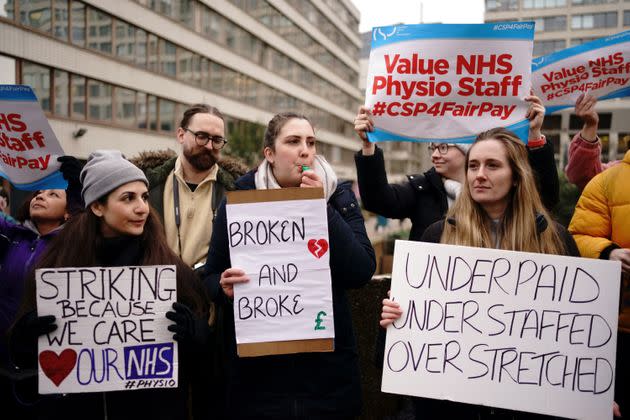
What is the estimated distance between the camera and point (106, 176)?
2.62m

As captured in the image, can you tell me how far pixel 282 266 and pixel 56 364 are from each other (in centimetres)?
105

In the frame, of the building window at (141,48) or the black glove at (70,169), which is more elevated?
the building window at (141,48)

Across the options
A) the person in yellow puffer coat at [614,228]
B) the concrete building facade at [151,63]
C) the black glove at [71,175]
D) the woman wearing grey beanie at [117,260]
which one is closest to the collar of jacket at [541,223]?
the person in yellow puffer coat at [614,228]

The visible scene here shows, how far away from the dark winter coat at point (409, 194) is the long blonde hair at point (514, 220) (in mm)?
623

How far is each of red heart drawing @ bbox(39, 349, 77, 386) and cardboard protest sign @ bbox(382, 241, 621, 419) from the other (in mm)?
1340

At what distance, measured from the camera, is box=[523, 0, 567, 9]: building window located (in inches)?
2162

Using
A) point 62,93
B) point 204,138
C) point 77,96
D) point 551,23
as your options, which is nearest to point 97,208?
point 204,138

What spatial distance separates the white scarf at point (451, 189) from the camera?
3256 mm

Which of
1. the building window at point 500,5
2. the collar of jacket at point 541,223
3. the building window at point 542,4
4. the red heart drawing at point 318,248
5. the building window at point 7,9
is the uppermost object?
the building window at point 542,4

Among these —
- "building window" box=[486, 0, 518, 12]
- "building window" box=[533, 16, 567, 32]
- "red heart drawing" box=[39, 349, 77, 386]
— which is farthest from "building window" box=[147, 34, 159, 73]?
"building window" box=[533, 16, 567, 32]

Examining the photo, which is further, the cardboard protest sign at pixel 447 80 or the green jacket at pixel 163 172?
the green jacket at pixel 163 172

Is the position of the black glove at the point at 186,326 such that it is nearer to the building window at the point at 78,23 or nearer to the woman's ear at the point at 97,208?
the woman's ear at the point at 97,208

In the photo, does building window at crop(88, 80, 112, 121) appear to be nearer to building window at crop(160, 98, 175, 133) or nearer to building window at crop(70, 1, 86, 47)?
building window at crop(70, 1, 86, 47)

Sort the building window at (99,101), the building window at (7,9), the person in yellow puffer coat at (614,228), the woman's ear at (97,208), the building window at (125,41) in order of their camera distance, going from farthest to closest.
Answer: the building window at (125,41) < the building window at (99,101) < the building window at (7,9) < the woman's ear at (97,208) < the person in yellow puffer coat at (614,228)
